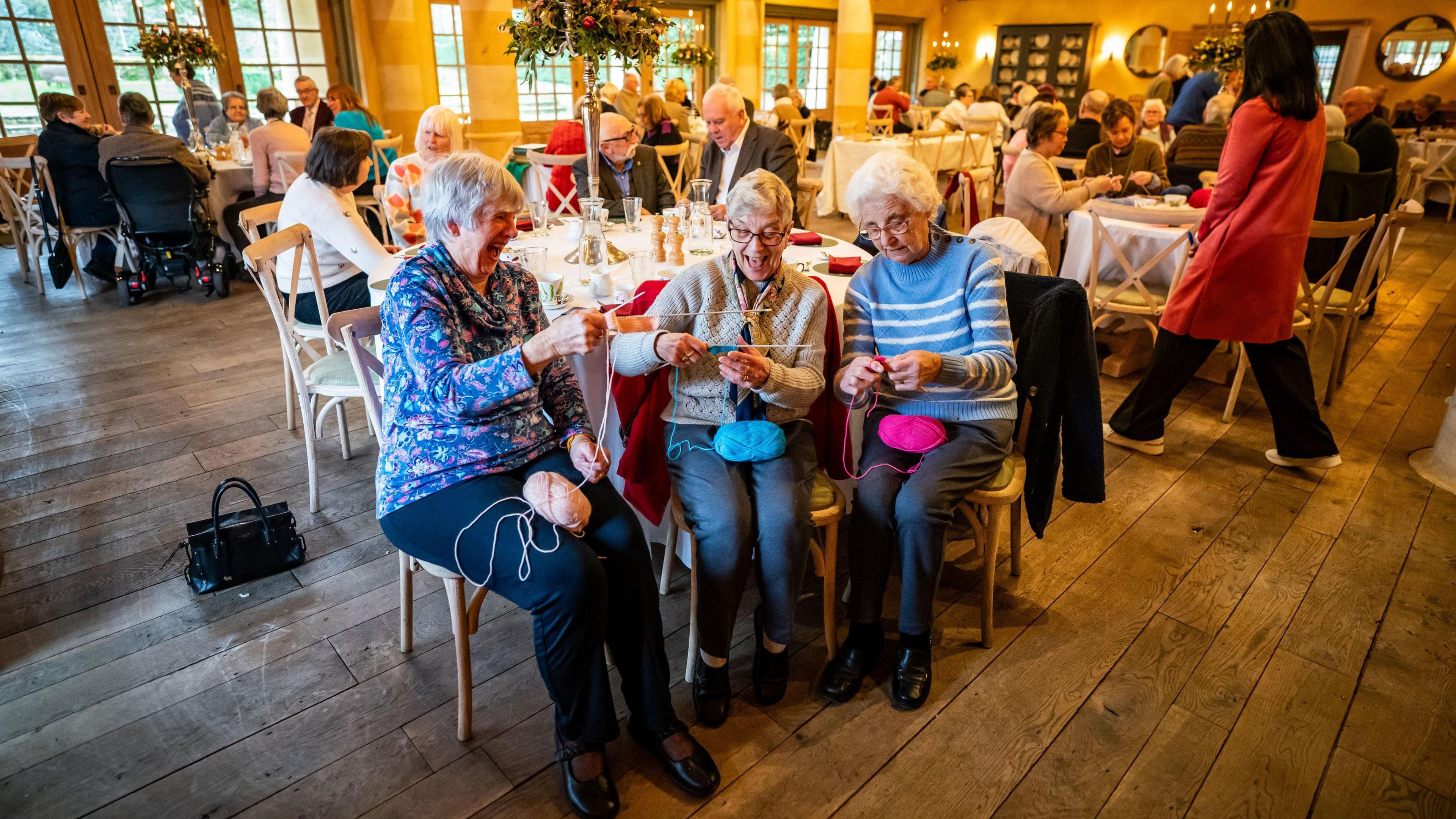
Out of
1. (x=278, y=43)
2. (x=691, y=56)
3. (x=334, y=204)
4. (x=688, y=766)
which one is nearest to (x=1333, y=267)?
(x=688, y=766)

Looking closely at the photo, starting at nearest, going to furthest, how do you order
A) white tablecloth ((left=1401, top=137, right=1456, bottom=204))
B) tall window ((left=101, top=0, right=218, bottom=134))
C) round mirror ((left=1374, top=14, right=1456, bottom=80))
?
1. tall window ((left=101, top=0, right=218, bottom=134))
2. white tablecloth ((left=1401, top=137, right=1456, bottom=204))
3. round mirror ((left=1374, top=14, right=1456, bottom=80))

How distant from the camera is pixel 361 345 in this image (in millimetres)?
1957

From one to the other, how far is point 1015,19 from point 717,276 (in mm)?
15145

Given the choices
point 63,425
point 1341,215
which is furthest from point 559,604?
point 1341,215

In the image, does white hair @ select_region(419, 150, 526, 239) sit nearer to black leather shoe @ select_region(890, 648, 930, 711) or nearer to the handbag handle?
the handbag handle

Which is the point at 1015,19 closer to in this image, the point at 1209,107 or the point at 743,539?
the point at 1209,107

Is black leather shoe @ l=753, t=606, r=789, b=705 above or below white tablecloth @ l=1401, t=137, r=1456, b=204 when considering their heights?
below

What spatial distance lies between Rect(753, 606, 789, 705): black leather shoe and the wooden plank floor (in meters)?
0.04

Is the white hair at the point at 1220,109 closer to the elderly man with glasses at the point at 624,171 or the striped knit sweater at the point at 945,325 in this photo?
the elderly man with glasses at the point at 624,171

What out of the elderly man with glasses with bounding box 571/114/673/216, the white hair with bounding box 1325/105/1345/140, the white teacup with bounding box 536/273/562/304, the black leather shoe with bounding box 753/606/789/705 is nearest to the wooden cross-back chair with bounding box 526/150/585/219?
the elderly man with glasses with bounding box 571/114/673/216

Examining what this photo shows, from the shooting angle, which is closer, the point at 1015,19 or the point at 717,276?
the point at 717,276

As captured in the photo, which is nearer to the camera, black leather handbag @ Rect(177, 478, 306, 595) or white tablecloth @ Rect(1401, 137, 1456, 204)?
black leather handbag @ Rect(177, 478, 306, 595)

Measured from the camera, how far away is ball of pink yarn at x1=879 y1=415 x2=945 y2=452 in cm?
195

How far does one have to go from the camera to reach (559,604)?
1.57m
